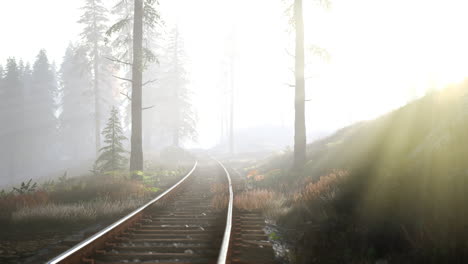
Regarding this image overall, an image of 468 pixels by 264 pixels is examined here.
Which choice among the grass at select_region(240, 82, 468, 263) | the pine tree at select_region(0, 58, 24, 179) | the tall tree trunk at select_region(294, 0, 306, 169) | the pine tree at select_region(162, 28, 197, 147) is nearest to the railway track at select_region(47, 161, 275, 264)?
the grass at select_region(240, 82, 468, 263)

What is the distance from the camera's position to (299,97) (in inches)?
486

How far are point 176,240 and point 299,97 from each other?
8.63 m

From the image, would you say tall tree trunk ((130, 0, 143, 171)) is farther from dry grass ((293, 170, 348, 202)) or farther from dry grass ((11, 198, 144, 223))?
dry grass ((293, 170, 348, 202))

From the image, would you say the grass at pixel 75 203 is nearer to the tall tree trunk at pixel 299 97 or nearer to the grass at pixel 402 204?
the grass at pixel 402 204

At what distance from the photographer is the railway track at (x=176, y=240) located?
4.29 metres

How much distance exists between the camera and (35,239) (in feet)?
18.0

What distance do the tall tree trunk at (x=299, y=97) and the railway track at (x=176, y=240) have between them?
541 cm

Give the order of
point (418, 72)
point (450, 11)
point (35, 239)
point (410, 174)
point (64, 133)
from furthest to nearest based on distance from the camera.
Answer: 1. point (64, 133)
2. point (418, 72)
3. point (450, 11)
4. point (35, 239)
5. point (410, 174)

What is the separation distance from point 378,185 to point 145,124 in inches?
1332

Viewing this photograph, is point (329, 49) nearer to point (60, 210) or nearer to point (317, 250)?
point (317, 250)

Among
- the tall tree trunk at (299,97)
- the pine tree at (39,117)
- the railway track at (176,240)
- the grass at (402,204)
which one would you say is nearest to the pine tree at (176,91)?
the pine tree at (39,117)

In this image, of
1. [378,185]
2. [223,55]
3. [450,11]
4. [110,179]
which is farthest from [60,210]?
[223,55]

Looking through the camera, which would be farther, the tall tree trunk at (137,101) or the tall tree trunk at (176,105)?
the tall tree trunk at (176,105)

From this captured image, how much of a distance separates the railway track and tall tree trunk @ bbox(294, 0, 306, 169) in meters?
5.41
